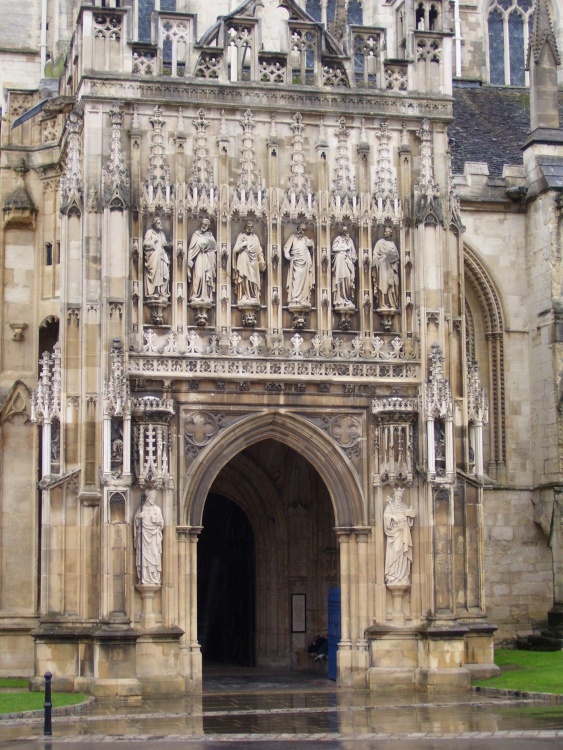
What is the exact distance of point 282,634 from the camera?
32969 millimetres

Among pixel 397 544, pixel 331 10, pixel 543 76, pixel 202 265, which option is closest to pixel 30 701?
pixel 397 544

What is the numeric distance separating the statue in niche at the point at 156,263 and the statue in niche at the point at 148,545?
3.97 meters

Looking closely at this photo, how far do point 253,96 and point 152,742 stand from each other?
13738 millimetres

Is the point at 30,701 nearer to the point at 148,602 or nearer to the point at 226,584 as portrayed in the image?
the point at 148,602

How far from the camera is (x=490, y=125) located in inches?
1619

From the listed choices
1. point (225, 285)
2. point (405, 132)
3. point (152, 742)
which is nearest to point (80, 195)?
point (225, 285)

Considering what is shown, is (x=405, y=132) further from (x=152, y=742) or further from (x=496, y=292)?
(x=152, y=742)

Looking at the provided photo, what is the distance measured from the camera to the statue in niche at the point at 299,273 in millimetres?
29344

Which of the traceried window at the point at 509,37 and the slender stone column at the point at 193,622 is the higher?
the traceried window at the point at 509,37

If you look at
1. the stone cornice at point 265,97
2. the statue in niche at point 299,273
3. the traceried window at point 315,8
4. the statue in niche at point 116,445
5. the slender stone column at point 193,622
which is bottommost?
the slender stone column at point 193,622

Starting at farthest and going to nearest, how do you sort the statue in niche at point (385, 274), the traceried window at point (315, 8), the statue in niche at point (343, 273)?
the traceried window at point (315, 8) → the statue in niche at point (385, 274) → the statue in niche at point (343, 273)

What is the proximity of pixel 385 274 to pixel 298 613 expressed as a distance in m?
7.85

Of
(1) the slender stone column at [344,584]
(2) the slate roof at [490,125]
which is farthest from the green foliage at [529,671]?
(2) the slate roof at [490,125]

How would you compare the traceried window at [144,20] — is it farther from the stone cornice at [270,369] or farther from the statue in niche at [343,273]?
the stone cornice at [270,369]
